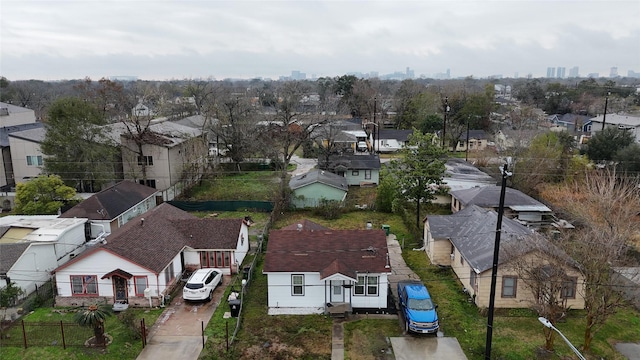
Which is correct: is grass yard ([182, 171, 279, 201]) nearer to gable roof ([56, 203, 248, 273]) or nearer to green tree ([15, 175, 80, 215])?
green tree ([15, 175, 80, 215])

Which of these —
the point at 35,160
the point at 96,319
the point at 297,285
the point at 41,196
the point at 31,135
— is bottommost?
the point at 297,285

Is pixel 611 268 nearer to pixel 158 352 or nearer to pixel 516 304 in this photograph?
pixel 516 304

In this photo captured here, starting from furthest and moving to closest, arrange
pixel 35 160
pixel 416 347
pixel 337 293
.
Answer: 1. pixel 35 160
2. pixel 337 293
3. pixel 416 347

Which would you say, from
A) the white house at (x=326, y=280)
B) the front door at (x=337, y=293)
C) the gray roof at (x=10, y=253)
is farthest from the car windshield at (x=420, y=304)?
the gray roof at (x=10, y=253)

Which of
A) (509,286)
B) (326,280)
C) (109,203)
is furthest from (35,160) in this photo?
(509,286)

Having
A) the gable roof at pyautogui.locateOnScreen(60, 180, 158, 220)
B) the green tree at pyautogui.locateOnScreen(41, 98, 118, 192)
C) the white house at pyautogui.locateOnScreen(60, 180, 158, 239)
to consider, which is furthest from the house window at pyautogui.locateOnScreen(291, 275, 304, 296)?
the green tree at pyautogui.locateOnScreen(41, 98, 118, 192)

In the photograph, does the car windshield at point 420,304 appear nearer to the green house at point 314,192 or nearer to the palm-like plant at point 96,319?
the palm-like plant at point 96,319

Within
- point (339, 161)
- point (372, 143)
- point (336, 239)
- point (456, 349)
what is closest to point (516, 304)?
point (456, 349)

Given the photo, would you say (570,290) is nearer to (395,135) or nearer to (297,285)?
(297,285)
